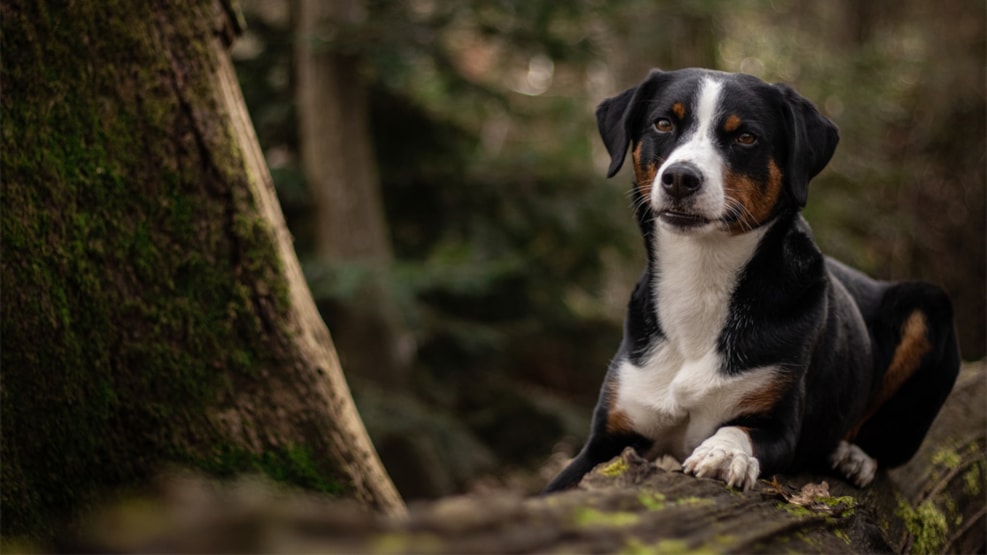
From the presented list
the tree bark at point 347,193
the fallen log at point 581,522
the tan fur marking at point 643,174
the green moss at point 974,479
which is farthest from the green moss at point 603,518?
the tree bark at point 347,193

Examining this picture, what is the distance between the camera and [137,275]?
9.86 feet

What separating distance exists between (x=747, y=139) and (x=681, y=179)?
0.32m

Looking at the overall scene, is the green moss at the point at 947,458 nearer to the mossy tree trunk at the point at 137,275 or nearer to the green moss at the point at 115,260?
the mossy tree trunk at the point at 137,275

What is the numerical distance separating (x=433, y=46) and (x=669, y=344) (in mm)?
4050

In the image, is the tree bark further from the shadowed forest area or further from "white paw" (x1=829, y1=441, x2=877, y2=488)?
"white paw" (x1=829, y1=441, x2=877, y2=488)

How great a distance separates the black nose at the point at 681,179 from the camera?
10.6 feet

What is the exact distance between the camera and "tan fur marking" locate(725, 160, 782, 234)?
329cm

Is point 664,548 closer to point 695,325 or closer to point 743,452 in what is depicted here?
point 743,452

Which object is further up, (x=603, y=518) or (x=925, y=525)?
(x=603, y=518)

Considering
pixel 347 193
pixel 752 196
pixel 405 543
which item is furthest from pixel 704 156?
pixel 347 193

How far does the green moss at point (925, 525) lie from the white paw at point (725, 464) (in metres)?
1.01

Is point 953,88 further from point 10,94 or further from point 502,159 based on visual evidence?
point 10,94

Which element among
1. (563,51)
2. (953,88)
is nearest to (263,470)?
(563,51)

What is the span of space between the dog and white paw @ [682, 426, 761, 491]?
0.69 feet
